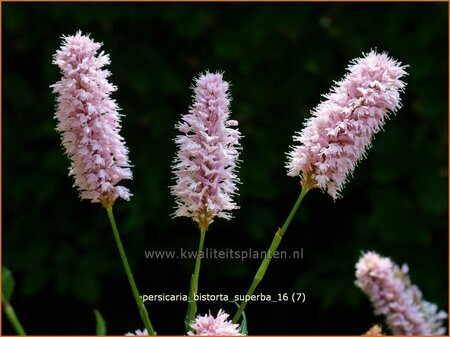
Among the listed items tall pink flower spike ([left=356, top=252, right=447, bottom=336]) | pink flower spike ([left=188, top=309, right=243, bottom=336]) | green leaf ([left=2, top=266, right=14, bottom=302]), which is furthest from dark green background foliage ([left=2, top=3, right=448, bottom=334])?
pink flower spike ([left=188, top=309, right=243, bottom=336])

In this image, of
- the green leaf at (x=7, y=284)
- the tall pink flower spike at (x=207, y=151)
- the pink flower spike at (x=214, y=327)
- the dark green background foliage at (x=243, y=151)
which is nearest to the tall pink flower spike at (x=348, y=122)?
the tall pink flower spike at (x=207, y=151)

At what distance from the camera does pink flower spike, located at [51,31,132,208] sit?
1.09m

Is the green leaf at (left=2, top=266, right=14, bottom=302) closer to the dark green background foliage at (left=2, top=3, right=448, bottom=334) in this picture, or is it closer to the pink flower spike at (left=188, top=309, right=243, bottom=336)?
the pink flower spike at (left=188, top=309, right=243, bottom=336)

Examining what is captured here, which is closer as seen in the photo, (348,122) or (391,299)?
(348,122)

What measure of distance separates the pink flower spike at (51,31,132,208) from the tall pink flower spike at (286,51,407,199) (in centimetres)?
27

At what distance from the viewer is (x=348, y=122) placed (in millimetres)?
1095

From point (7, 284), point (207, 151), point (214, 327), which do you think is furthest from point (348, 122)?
point (7, 284)

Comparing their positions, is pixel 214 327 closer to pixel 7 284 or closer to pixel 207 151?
pixel 207 151

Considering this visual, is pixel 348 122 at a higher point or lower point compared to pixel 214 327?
higher

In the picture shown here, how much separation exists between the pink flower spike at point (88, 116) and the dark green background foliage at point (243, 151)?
1.70m

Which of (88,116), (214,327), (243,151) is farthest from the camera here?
(243,151)

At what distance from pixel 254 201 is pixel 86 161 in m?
1.96

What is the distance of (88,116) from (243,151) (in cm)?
180

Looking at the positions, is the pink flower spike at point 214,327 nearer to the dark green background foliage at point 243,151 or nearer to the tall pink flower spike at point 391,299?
the tall pink flower spike at point 391,299
